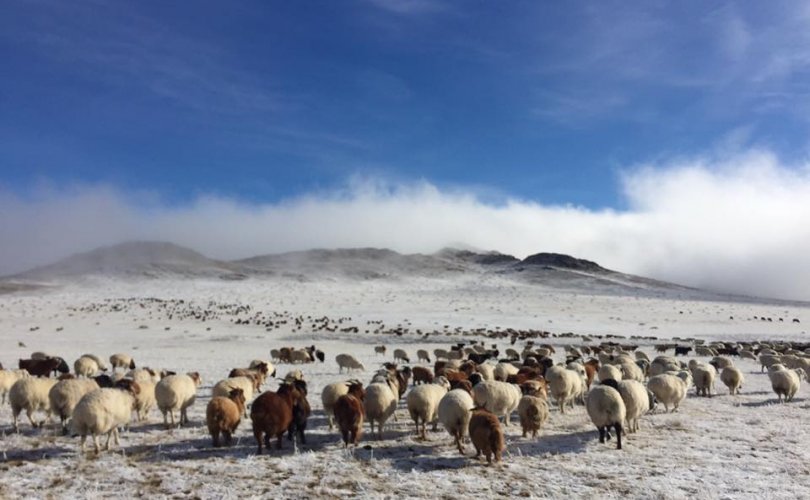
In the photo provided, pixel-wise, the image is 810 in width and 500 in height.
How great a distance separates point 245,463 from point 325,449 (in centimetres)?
181

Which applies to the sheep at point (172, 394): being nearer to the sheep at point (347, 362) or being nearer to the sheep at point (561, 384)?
the sheep at point (561, 384)

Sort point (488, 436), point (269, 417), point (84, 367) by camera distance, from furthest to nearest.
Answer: point (84, 367) → point (269, 417) → point (488, 436)

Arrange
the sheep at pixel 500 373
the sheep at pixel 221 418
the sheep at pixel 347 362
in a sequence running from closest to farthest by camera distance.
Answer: the sheep at pixel 221 418 → the sheep at pixel 500 373 → the sheep at pixel 347 362

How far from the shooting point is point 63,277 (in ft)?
375

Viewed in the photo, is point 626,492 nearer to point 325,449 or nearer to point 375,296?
point 325,449

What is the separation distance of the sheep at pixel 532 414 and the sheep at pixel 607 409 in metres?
1.08

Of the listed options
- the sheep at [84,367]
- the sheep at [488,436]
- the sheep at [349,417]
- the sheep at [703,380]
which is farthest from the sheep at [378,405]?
the sheep at [84,367]

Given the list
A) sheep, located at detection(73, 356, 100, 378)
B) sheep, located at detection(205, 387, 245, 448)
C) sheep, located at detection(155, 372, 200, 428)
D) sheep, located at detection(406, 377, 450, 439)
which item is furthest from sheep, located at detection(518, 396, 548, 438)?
sheep, located at detection(73, 356, 100, 378)

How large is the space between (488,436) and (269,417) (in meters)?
4.38

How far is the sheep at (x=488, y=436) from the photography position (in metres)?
11.0

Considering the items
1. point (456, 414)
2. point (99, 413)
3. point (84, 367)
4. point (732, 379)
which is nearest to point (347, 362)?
point (84, 367)

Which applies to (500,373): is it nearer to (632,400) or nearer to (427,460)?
(632,400)

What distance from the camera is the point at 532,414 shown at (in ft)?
43.2

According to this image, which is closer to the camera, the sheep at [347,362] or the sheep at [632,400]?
the sheep at [632,400]
